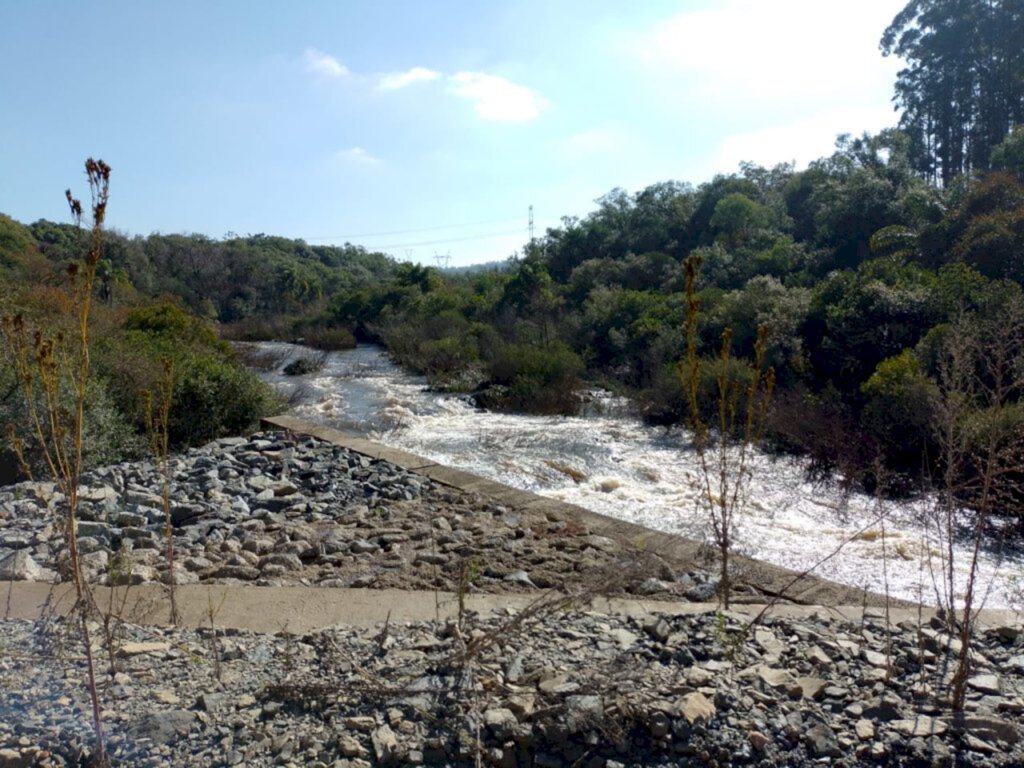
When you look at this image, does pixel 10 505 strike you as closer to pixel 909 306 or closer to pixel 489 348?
pixel 909 306

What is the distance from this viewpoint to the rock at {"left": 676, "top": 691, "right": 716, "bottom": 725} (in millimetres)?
3232

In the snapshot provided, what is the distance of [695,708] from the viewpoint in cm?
327

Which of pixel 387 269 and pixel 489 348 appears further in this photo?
pixel 387 269

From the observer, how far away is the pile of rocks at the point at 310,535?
5.70 meters

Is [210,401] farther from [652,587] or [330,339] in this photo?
[330,339]

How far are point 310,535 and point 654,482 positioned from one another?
5.53m

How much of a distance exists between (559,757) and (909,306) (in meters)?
14.4

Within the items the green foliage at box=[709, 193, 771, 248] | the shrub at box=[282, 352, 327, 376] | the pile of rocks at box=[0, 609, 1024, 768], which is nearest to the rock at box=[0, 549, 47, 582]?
the pile of rocks at box=[0, 609, 1024, 768]

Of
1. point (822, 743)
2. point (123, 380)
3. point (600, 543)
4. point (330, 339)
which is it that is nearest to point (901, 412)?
point (600, 543)

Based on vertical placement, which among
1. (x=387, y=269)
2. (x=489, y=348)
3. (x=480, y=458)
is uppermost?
(x=387, y=269)

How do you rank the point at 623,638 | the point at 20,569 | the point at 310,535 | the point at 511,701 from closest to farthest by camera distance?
the point at 511,701, the point at 623,638, the point at 20,569, the point at 310,535

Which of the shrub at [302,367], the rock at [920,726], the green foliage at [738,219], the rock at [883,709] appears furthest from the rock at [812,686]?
the green foliage at [738,219]

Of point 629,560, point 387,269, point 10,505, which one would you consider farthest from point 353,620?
point 387,269

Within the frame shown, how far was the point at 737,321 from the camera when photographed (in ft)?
65.2
